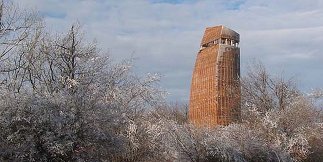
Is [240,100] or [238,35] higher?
[238,35]

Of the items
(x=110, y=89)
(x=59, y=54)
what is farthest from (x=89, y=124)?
(x=59, y=54)

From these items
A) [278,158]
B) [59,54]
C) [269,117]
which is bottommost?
[278,158]

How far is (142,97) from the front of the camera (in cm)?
2902

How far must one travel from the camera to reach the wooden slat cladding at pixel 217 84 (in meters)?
36.6

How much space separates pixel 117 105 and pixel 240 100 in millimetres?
15371

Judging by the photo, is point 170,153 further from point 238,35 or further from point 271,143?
point 238,35

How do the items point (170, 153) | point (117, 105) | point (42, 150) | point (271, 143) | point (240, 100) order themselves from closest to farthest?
1. point (42, 150)
2. point (117, 105)
3. point (170, 153)
4. point (271, 143)
5. point (240, 100)

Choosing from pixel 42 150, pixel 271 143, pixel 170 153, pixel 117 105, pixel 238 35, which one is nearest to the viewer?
pixel 42 150

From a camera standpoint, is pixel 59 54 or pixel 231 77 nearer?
pixel 59 54

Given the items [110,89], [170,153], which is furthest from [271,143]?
[110,89]

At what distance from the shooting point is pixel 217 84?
37125mm

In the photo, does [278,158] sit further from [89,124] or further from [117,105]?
[89,124]

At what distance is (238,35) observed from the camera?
39.2 meters

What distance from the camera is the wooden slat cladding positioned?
1439 inches
